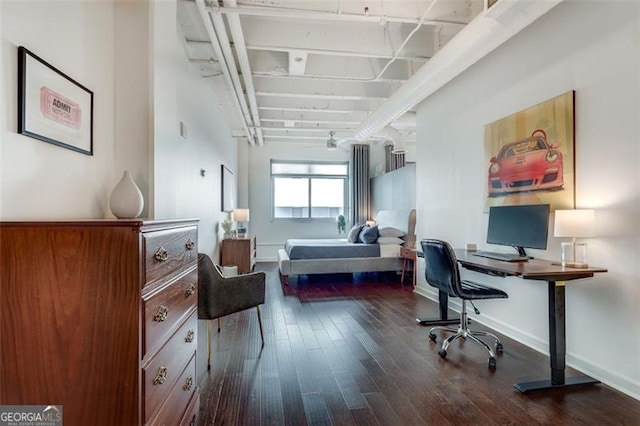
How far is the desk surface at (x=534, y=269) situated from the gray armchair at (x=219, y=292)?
186 cm

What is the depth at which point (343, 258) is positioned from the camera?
18.1ft

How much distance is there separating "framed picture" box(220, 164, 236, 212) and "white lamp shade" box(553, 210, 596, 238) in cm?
464

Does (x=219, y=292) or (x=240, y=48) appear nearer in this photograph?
(x=219, y=292)

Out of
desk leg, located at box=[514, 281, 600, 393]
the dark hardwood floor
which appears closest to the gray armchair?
the dark hardwood floor

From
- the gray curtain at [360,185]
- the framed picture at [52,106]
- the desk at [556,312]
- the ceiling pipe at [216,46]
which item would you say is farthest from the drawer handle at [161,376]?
the gray curtain at [360,185]

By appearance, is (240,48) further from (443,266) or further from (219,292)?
(443,266)

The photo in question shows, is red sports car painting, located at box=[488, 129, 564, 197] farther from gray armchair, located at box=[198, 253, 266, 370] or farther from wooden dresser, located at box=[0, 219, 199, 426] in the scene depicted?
wooden dresser, located at box=[0, 219, 199, 426]

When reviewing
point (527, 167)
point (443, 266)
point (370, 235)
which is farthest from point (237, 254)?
point (527, 167)

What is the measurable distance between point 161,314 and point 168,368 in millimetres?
291

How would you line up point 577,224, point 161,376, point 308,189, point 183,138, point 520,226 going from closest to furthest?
1. point 161,376
2. point 577,224
3. point 520,226
4. point 183,138
5. point 308,189

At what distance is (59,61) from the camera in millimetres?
1459

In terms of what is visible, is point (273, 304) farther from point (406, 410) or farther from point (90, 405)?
point (90, 405)

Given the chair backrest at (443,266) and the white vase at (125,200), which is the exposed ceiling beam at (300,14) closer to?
the white vase at (125,200)

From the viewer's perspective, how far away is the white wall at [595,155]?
2.13 m
